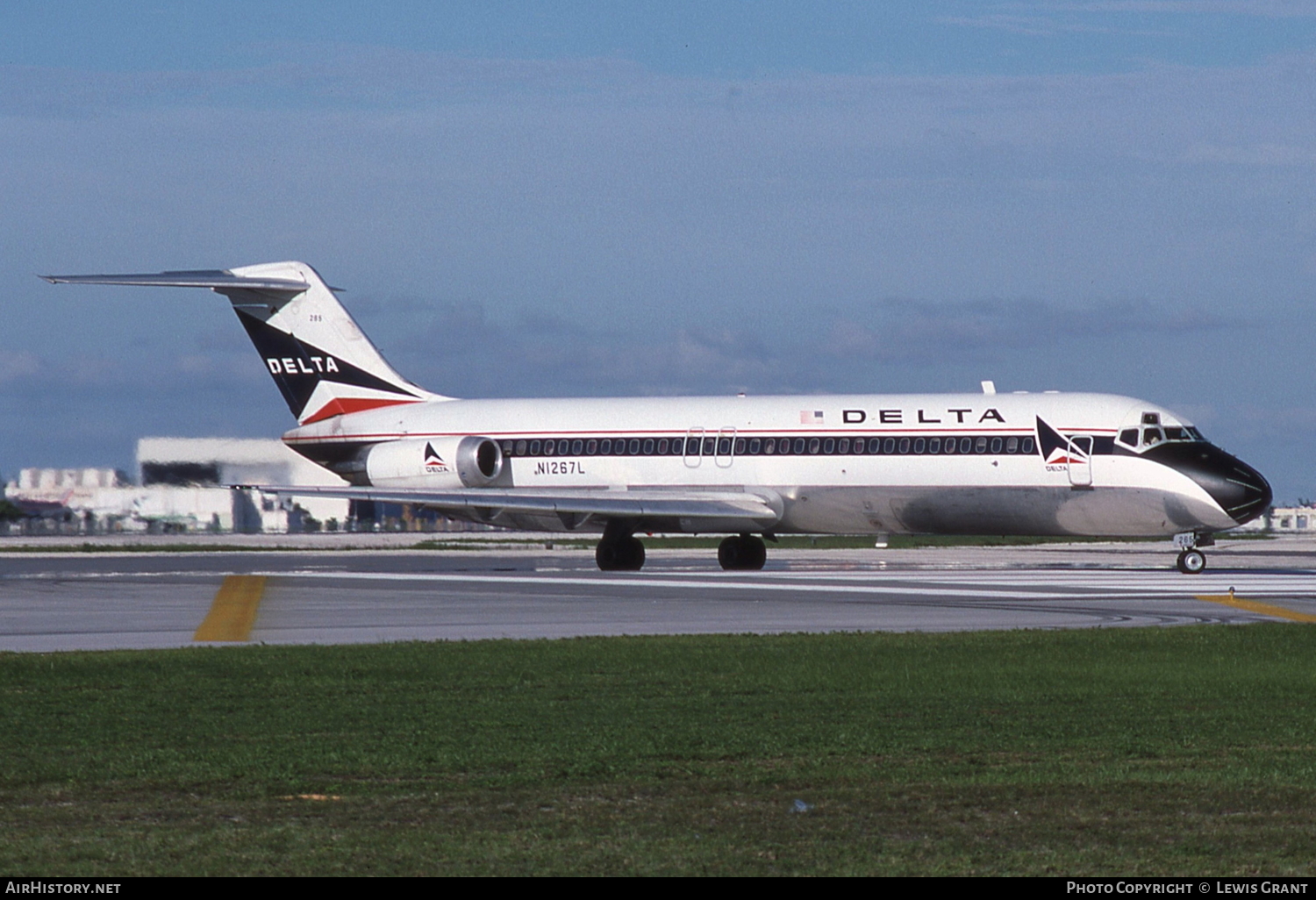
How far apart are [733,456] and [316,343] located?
11.5 meters

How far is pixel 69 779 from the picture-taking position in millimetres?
9953

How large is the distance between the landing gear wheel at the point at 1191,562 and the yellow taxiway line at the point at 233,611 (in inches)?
712

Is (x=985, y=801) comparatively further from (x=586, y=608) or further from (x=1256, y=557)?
(x=1256, y=557)

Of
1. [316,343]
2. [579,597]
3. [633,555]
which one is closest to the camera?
[579,597]

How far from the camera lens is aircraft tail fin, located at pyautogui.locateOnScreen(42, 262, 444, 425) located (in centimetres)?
4347

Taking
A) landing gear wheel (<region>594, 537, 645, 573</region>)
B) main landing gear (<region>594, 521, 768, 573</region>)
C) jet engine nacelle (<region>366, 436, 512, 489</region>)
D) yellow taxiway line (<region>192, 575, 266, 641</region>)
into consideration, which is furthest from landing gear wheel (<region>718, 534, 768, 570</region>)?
yellow taxiway line (<region>192, 575, 266, 641</region>)

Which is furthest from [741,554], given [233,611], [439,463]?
[233,611]

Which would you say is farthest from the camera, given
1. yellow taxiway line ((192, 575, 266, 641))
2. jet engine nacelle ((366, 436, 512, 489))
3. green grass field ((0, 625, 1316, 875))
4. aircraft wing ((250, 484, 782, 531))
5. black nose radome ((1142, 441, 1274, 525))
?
jet engine nacelle ((366, 436, 512, 489))

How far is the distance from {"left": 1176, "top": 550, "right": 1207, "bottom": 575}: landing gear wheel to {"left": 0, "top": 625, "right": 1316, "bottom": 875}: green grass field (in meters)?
18.5

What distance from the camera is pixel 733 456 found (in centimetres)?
3881

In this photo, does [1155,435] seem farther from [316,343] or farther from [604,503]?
[316,343]

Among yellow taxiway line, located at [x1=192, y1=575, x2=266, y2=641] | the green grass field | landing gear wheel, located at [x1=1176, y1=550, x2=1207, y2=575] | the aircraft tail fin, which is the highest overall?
the aircraft tail fin

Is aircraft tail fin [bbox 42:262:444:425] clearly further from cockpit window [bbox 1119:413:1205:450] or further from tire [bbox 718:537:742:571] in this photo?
cockpit window [bbox 1119:413:1205:450]
